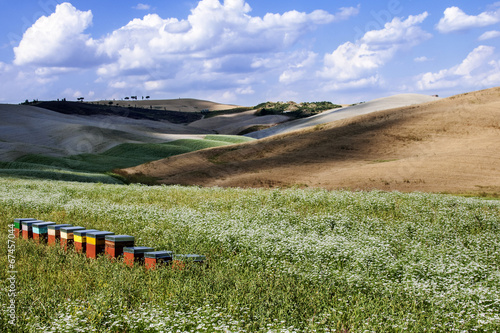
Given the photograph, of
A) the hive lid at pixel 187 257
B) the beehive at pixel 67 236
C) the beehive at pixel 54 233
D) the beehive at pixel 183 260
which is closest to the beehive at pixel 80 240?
the beehive at pixel 67 236

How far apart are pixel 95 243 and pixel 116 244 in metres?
0.56

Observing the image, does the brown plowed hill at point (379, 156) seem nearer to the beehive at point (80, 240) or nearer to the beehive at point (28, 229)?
the beehive at point (28, 229)

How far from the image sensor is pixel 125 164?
37.8 m

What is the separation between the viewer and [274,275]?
795 centimetres

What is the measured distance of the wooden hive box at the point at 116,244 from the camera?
9.05 meters

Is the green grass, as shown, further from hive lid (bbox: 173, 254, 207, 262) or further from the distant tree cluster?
the distant tree cluster

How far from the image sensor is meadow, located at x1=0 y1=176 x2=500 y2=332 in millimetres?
5906

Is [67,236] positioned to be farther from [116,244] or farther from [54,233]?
[116,244]

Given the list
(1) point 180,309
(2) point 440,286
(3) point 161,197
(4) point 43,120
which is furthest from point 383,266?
(4) point 43,120

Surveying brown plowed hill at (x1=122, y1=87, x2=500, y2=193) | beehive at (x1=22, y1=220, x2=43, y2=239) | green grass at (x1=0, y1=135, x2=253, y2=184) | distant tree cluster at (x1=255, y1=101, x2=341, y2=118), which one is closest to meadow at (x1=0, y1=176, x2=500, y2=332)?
beehive at (x1=22, y1=220, x2=43, y2=239)

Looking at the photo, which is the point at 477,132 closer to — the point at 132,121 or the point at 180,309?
the point at 180,309

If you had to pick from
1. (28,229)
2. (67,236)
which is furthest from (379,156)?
(67,236)

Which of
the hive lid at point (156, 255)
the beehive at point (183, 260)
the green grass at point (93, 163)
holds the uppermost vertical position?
the green grass at point (93, 163)

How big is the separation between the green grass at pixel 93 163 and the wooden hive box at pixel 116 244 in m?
18.9
